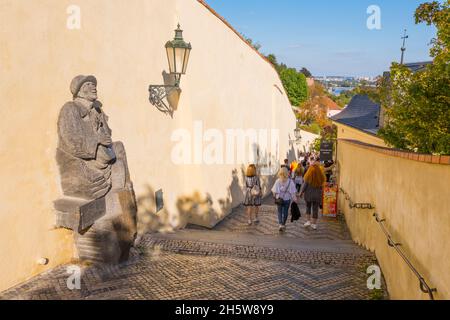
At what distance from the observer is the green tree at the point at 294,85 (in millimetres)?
50094

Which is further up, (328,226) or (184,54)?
(184,54)

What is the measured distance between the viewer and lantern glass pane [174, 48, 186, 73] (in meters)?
7.14

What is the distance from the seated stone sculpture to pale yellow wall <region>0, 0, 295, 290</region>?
168 mm

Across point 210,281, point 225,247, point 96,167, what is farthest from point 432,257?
point 96,167

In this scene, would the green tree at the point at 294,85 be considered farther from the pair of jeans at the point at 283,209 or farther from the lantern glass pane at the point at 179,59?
the lantern glass pane at the point at 179,59

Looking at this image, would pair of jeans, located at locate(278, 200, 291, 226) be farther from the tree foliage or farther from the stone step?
the tree foliage

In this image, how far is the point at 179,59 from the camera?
7.19 meters

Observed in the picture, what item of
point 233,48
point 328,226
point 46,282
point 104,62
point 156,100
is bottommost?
point 328,226

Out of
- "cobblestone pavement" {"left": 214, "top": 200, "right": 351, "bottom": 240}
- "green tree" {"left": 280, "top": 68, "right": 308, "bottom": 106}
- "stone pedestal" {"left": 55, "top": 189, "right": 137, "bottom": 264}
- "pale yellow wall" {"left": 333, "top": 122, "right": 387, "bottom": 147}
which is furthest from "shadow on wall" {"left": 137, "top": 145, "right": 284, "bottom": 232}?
"green tree" {"left": 280, "top": 68, "right": 308, "bottom": 106}

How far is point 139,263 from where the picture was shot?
5355mm

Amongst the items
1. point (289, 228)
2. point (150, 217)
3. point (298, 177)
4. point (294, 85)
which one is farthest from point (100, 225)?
point (294, 85)

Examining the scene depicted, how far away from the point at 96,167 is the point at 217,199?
6213 millimetres

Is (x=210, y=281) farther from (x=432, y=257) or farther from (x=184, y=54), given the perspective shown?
(x=184, y=54)

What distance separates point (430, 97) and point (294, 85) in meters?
46.0
